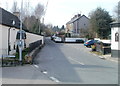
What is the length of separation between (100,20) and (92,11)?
15.0 ft

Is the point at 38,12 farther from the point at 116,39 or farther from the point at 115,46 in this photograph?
the point at 115,46

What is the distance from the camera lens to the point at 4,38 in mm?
17703

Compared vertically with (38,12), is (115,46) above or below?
below

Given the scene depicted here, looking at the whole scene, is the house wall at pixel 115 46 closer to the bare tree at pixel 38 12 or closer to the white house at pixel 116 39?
the white house at pixel 116 39

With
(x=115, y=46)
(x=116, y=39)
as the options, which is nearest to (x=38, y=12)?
(x=116, y=39)

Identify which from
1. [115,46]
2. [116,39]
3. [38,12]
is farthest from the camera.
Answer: [38,12]

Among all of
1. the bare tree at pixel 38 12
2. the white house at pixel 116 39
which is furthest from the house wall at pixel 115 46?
the bare tree at pixel 38 12

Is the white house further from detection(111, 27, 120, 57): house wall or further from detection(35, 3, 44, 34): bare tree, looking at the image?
detection(35, 3, 44, 34): bare tree

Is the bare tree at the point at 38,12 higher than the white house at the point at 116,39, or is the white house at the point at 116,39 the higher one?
the bare tree at the point at 38,12

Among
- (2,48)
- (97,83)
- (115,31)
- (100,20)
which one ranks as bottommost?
(97,83)

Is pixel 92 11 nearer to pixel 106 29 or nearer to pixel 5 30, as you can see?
pixel 106 29

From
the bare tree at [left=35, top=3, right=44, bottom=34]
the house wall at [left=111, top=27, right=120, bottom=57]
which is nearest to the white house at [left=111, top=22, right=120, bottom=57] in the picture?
the house wall at [left=111, top=27, right=120, bottom=57]

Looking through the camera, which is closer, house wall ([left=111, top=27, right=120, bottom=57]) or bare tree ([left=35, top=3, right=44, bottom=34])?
house wall ([left=111, top=27, right=120, bottom=57])

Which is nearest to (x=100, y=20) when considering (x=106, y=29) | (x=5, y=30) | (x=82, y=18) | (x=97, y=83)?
(x=106, y=29)
